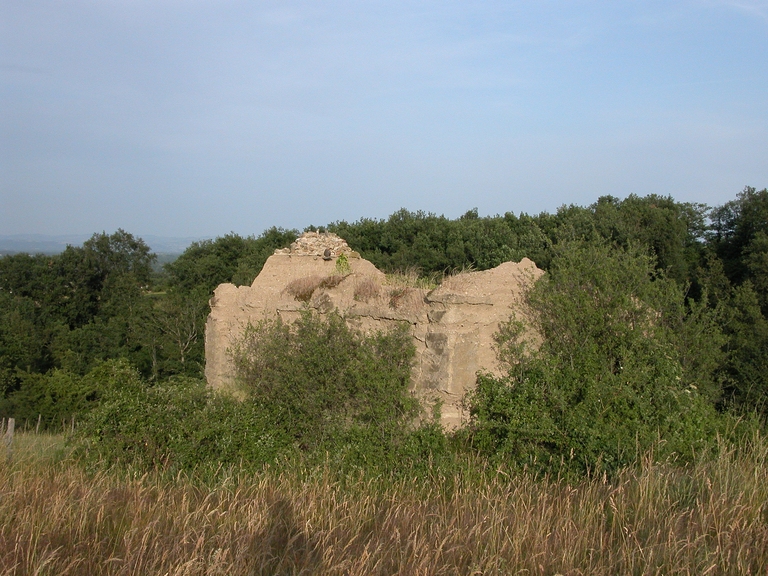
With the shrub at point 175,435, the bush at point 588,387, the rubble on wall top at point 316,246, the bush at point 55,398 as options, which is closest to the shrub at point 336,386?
the shrub at point 175,435

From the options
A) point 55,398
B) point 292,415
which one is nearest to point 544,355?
point 292,415

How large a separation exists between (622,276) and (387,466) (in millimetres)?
5555

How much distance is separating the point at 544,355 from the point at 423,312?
6.16ft

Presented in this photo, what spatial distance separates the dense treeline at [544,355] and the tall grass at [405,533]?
2.56 meters

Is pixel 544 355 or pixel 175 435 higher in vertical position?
pixel 544 355

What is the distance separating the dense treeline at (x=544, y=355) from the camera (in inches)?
303

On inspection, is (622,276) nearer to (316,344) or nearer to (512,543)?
(316,344)

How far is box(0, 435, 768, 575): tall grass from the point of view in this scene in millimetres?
2955

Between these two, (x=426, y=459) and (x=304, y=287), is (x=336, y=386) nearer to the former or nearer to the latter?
(x=426, y=459)

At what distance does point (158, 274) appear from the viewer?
4888 centimetres

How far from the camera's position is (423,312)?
8.82 meters

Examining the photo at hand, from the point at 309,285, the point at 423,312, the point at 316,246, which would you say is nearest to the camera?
the point at 423,312

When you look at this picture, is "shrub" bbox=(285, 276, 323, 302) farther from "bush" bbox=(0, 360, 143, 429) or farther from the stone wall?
"bush" bbox=(0, 360, 143, 429)

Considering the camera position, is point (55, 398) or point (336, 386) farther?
point (55, 398)
